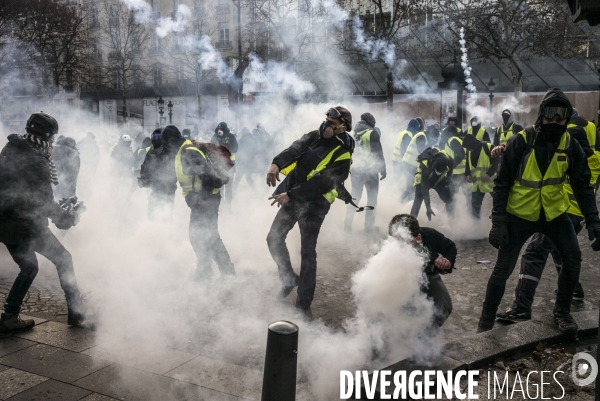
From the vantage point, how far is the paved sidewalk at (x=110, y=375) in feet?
10.8

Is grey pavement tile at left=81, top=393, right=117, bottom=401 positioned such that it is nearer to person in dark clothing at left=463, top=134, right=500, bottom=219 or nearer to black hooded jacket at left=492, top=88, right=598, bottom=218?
black hooded jacket at left=492, top=88, right=598, bottom=218

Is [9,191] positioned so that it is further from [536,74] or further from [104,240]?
[536,74]

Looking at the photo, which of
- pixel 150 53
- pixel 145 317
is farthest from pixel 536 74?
pixel 145 317

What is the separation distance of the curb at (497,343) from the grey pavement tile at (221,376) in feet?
2.22

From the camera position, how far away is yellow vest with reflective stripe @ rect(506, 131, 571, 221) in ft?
13.1

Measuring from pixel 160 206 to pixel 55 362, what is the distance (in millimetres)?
4069

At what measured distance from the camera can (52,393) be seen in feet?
10.9

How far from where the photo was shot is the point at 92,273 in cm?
601

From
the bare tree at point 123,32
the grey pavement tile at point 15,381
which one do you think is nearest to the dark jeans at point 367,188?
the grey pavement tile at point 15,381

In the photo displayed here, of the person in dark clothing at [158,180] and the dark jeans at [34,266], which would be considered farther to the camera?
the person in dark clothing at [158,180]

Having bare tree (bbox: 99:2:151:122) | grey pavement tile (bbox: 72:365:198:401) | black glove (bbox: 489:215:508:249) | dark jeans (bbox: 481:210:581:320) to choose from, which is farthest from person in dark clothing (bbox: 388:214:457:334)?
bare tree (bbox: 99:2:151:122)

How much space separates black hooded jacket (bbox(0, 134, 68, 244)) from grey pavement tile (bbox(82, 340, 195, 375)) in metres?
1.15

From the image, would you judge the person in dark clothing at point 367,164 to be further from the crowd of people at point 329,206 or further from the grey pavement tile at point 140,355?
the grey pavement tile at point 140,355

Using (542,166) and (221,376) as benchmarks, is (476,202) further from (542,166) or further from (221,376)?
(221,376)
